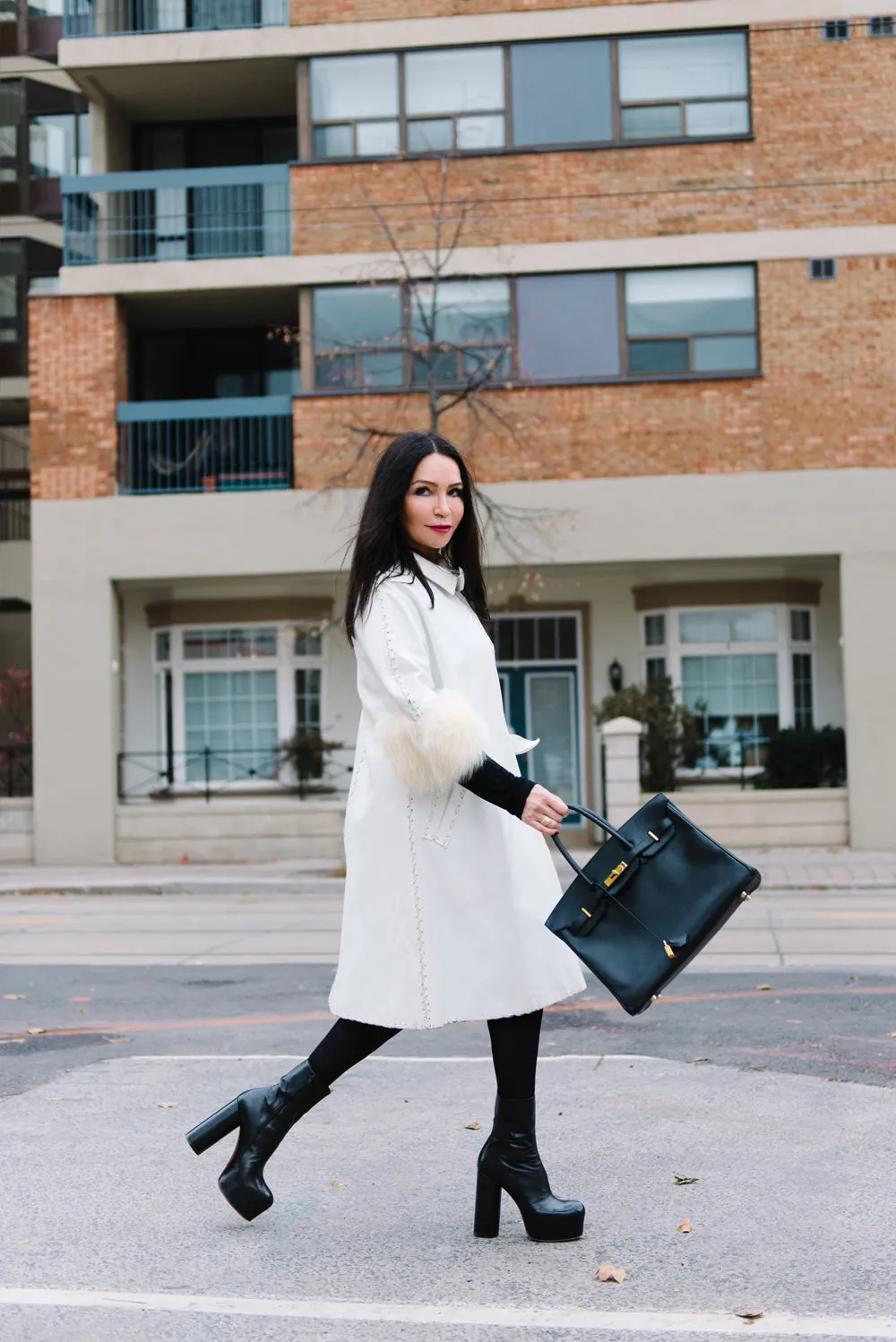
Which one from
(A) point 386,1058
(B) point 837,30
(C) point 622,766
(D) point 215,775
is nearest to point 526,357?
(C) point 622,766

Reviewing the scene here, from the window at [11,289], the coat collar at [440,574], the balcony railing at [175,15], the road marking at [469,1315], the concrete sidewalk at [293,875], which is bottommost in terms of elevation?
the concrete sidewalk at [293,875]

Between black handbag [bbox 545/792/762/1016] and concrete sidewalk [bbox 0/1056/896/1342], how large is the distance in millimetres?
686

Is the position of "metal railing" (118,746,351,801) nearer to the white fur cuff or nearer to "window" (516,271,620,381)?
"window" (516,271,620,381)

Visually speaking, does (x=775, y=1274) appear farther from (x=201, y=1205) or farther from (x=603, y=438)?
(x=603, y=438)

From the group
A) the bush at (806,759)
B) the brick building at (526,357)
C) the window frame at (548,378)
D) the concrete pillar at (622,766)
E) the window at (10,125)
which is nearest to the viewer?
the concrete pillar at (622,766)

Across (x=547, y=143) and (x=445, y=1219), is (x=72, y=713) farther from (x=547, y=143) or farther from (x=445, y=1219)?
(x=445, y=1219)

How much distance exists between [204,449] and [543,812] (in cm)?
1806

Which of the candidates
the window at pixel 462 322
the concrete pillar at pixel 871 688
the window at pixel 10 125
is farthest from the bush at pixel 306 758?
the window at pixel 10 125

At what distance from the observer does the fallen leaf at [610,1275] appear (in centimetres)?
371

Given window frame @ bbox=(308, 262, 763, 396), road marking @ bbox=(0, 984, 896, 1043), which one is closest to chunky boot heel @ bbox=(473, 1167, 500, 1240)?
road marking @ bbox=(0, 984, 896, 1043)

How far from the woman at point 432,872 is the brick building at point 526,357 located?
48.9ft

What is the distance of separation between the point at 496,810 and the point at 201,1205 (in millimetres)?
1419

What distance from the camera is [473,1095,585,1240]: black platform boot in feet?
13.2

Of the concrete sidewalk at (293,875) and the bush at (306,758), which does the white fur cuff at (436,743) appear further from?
the bush at (306,758)
